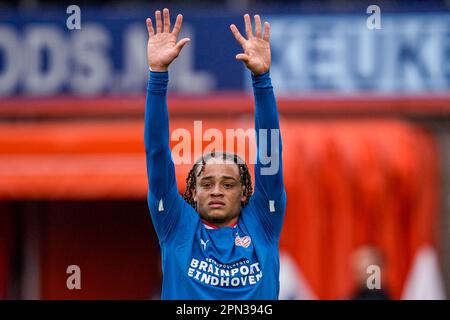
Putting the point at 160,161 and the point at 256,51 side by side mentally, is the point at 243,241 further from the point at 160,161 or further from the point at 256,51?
the point at 256,51

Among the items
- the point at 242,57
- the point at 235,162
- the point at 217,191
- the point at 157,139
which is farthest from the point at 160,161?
the point at 242,57

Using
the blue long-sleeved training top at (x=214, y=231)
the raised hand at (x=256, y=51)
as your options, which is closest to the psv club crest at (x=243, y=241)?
the blue long-sleeved training top at (x=214, y=231)

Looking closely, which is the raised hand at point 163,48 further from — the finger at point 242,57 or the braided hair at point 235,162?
the braided hair at point 235,162

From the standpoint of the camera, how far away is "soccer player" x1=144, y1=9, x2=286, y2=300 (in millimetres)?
4301

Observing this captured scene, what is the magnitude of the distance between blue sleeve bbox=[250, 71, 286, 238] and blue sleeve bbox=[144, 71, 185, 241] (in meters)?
→ 0.37

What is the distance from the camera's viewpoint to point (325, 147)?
10547 mm

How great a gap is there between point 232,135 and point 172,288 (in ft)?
18.6

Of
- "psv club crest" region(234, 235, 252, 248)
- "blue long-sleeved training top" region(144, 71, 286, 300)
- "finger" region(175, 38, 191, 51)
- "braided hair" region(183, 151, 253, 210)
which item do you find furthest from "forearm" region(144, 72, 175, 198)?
"psv club crest" region(234, 235, 252, 248)

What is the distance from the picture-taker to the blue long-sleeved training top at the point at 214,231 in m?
4.29

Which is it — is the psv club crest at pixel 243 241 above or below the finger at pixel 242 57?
below

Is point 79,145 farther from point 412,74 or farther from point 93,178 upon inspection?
point 412,74
